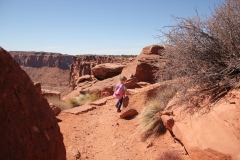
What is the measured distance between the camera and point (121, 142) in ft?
16.1

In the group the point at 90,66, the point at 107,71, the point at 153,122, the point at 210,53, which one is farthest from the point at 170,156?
the point at 90,66

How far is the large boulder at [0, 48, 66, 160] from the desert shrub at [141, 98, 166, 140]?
2.46 meters

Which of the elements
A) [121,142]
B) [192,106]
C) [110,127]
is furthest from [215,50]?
[110,127]

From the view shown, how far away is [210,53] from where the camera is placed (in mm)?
4070

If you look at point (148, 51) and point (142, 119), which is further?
point (148, 51)

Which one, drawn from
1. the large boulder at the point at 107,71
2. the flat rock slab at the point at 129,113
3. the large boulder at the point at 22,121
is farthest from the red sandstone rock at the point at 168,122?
the large boulder at the point at 107,71

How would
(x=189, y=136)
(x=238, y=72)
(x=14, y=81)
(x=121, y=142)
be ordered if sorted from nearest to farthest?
(x=14, y=81)
(x=189, y=136)
(x=238, y=72)
(x=121, y=142)

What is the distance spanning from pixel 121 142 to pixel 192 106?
2.03 metres

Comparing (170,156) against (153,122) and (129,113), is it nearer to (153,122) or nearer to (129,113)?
(153,122)

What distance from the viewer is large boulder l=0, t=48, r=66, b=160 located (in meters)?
1.92

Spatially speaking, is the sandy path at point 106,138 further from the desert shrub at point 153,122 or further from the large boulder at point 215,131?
the large boulder at point 215,131

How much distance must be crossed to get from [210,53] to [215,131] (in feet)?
5.59

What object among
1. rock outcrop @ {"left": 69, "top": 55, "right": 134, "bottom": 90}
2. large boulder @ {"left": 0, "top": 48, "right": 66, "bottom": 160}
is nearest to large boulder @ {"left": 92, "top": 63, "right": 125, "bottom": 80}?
rock outcrop @ {"left": 69, "top": 55, "right": 134, "bottom": 90}

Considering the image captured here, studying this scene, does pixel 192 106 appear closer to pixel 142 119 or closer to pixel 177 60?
pixel 177 60
